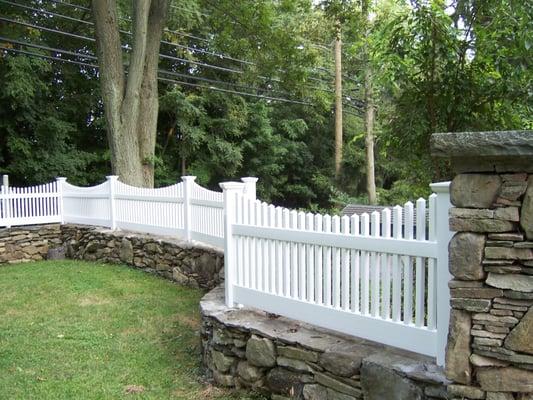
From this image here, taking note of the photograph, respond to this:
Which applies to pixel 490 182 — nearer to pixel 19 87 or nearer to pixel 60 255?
pixel 60 255

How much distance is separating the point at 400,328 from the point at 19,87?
1276 centimetres

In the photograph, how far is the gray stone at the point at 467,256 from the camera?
2.27 metres

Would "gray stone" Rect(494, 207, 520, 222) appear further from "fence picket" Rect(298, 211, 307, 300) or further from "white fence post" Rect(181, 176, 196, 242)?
"white fence post" Rect(181, 176, 196, 242)

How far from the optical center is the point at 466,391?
2.32m

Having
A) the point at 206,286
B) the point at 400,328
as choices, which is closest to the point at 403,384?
the point at 400,328

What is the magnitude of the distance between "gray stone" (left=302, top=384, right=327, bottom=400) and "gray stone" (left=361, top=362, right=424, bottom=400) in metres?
0.34

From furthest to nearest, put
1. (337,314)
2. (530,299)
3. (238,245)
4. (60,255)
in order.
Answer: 1. (60,255)
2. (238,245)
3. (337,314)
4. (530,299)

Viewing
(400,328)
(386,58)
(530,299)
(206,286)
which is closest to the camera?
(530,299)

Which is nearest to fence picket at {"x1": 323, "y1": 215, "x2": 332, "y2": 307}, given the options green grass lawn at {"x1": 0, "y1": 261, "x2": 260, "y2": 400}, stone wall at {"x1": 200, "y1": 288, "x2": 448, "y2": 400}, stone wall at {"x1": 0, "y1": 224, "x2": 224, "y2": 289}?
stone wall at {"x1": 200, "y1": 288, "x2": 448, "y2": 400}

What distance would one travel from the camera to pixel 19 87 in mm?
12773

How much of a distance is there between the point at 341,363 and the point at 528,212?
1406 millimetres

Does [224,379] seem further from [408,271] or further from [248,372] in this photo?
[408,271]

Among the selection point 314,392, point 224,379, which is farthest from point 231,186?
point 314,392

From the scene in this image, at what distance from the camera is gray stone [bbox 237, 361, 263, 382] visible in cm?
355
